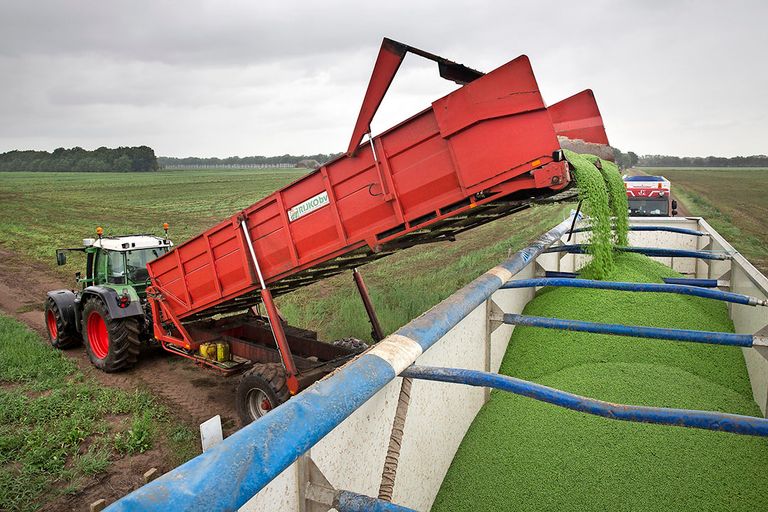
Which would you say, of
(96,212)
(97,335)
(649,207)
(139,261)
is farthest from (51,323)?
(96,212)

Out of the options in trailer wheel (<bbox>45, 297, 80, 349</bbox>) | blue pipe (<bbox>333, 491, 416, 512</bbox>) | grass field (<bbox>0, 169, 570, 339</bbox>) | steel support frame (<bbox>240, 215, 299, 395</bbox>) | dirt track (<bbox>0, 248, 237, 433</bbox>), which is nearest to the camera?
blue pipe (<bbox>333, 491, 416, 512</bbox>)

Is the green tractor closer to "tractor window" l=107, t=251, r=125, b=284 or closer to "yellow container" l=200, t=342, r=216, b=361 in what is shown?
"tractor window" l=107, t=251, r=125, b=284

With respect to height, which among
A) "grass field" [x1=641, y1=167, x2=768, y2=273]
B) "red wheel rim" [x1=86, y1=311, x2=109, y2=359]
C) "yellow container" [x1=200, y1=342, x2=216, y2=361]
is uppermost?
"red wheel rim" [x1=86, y1=311, x2=109, y2=359]

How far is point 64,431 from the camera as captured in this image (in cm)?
536

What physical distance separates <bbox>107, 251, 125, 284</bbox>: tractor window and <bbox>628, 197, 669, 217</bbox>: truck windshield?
1486 centimetres

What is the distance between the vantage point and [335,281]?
12727 mm

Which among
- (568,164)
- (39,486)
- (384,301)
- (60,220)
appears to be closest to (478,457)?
(568,164)

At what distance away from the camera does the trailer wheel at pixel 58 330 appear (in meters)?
8.24

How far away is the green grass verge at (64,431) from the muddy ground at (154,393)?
12 centimetres

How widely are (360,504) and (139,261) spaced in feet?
23.7

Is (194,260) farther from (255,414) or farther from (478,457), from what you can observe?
(478,457)

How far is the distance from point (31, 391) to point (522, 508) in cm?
680

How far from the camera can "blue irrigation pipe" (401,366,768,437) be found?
59.5 inches

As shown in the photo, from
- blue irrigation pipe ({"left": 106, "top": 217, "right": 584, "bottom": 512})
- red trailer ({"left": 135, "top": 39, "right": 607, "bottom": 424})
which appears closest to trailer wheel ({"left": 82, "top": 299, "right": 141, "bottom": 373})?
red trailer ({"left": 135, "top": 39, "right": 607, "bottom": 424})
